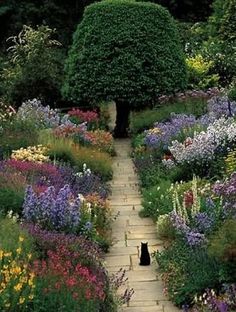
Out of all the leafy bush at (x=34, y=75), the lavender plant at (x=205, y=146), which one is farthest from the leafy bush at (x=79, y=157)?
the leafy bush at (x=34, y=75)

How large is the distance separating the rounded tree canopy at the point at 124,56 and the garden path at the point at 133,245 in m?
3.12

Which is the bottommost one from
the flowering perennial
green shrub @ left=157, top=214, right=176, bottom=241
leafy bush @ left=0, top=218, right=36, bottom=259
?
the flowering perennial

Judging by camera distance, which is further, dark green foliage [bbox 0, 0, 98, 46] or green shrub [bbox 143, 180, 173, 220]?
dark green foliage [bbox 0, 0, 98, 46]

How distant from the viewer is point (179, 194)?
32.3 feet

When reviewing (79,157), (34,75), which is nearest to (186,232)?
(79,157)

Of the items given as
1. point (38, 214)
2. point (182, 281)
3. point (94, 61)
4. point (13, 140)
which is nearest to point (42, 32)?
point (94, 61)

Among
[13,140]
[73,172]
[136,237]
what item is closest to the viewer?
[136,237]

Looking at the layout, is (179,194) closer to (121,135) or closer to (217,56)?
(121,135)

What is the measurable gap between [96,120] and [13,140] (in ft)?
13.8

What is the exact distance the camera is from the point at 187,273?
23.7ft

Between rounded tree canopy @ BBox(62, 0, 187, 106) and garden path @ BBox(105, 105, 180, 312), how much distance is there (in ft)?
10.2

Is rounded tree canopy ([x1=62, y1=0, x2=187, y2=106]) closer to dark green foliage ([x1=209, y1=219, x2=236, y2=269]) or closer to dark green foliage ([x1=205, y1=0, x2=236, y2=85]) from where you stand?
dark green foliage ([x1=205, y1=0, x2=236, y2=85])

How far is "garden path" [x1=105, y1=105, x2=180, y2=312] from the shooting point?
712 cm

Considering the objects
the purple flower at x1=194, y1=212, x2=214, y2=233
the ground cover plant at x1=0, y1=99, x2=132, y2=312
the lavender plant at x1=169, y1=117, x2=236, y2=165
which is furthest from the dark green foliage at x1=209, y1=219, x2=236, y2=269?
the lavender plant at x1=169, y1=117, x2=236, y2=165
